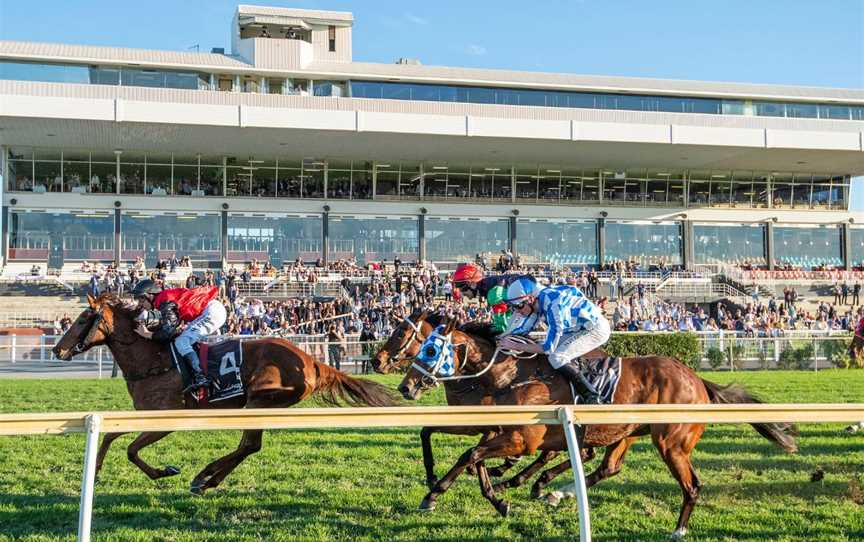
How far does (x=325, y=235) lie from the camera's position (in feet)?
110

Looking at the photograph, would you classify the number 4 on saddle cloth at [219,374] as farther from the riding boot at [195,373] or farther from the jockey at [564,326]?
the jockey at [564,326]

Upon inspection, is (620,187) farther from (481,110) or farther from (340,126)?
(340,126)

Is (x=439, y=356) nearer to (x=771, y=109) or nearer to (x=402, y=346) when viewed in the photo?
(x=402, y=346)

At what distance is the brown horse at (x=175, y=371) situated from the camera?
6.73 meters

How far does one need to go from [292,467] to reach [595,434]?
2727 mm

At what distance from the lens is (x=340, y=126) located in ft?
99.9

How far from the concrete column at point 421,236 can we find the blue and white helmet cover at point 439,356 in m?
28.0

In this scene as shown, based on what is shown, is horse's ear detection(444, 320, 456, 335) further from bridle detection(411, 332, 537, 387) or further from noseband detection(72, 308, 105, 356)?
noseband detection(72, 308, 105, 356)

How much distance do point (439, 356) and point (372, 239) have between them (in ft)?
92.6

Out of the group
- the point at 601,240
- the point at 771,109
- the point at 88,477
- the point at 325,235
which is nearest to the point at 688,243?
the point at 601,240

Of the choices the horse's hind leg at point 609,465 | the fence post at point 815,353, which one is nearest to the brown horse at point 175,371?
the horse's hind leg at point 609,465

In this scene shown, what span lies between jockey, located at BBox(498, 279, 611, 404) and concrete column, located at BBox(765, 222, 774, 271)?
34.4 m

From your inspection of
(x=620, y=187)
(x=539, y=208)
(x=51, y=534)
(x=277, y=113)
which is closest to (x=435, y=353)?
(x=51, y=534)

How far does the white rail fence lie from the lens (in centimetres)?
390
